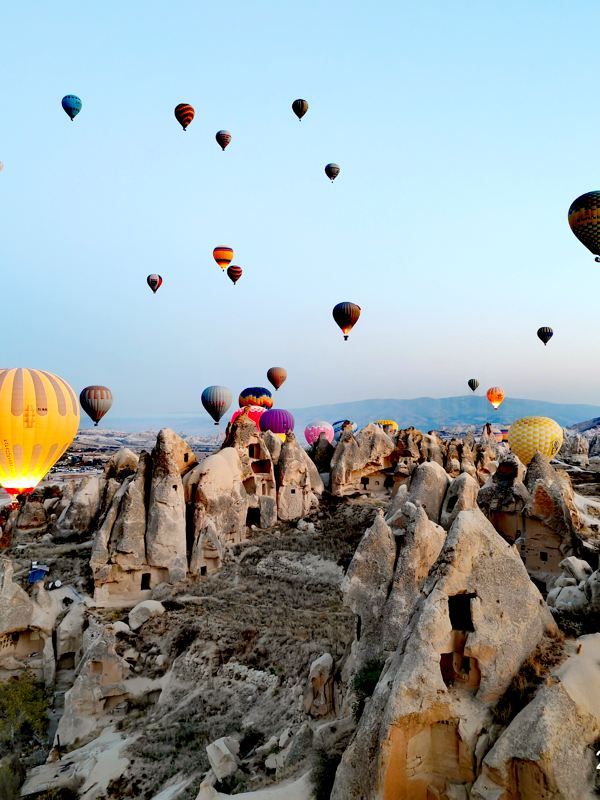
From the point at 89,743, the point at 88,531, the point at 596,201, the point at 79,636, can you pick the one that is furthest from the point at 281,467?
the point at 596,201

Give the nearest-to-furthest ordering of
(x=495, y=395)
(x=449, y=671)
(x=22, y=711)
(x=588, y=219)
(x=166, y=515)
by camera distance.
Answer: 1. (x=449, y=671)
2. (x=22, y=711)
3. (x=166, y=515)
4. (x=588, y=219)
5. (x=495, y=395)

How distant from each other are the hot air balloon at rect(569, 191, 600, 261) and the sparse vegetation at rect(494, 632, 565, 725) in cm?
1987

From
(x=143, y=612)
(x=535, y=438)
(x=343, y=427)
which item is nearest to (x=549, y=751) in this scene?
(x=143, y=612)

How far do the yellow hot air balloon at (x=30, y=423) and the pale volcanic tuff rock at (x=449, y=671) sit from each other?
18.2 meters

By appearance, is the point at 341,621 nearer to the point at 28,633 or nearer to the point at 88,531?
the point at 28,633

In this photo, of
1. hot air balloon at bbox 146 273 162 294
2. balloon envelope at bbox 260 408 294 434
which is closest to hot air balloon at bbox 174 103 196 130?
hot air balloon at bbox 146 273 162 294

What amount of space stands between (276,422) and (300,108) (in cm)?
2232

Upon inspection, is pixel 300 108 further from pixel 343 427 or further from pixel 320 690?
pixel 320 690

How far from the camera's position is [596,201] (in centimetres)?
2220

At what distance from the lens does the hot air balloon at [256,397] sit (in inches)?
1948

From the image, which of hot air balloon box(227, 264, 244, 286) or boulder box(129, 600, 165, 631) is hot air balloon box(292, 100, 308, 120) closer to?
hot air balloon box(227, 264, 244, 286)

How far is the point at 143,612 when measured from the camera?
58.3 feet

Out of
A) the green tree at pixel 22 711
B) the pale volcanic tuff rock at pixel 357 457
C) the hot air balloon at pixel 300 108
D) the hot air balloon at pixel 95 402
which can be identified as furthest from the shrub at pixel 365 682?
the hot air balloon at pixel 300 108

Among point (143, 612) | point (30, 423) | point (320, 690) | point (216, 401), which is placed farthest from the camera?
point (216, 401)
